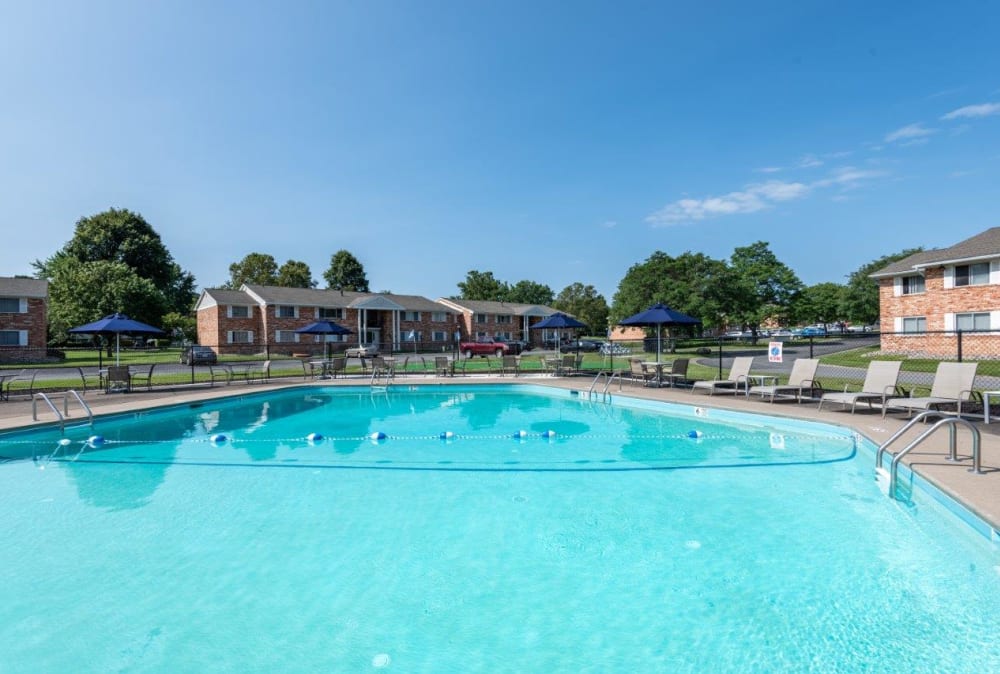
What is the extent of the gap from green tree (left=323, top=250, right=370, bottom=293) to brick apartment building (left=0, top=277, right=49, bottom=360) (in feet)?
129

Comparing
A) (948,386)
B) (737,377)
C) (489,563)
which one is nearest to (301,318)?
(737,377)

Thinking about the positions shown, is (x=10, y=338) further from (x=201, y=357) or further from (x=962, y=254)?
(x=962, y=254)

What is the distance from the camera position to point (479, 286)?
271 feet

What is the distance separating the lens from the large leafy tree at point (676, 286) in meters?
42.0

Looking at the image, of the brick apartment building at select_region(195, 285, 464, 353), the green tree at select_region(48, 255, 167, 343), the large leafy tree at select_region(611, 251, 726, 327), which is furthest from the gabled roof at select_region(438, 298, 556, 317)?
the green tree at select_region(48, 255, 167, 343)

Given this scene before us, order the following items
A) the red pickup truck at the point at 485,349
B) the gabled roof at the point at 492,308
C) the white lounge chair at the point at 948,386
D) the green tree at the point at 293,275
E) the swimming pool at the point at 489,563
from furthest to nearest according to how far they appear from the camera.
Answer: the green tree at the point at 293,275, the gabled roof at the point at 492,308, the red pickup truck at the point at 485,349, the white lounge chair at the point at 948,386, the swimming pool at the point at 489,563

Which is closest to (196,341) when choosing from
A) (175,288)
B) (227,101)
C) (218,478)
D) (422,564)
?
(175,288)

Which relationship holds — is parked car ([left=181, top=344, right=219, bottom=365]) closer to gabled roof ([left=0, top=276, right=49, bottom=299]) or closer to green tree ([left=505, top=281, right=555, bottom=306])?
gabled roof ([left=0, top=276, right=49, bottom=299])

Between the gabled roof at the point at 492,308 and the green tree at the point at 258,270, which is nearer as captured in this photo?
the gabled roof at the point at 492,308

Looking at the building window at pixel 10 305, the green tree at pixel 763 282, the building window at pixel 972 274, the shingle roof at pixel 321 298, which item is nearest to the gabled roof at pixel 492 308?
the shingle roof at pixel 321 298

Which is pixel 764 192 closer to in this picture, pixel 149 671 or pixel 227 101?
pixel 227 101

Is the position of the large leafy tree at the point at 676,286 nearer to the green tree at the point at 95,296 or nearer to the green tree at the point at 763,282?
the green tree at the point at 763,282

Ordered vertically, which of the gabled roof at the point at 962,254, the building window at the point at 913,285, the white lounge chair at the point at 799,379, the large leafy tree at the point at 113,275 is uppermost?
the large leafy tree at the point at 113,275

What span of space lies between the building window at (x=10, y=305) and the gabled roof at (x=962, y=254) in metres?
51.6
